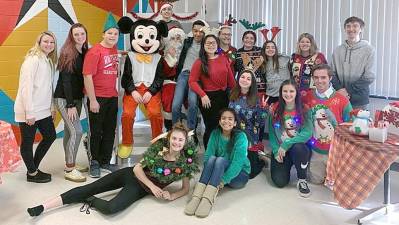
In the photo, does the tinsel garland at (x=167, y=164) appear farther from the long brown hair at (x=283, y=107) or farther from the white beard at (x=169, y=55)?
the white beard at (x=169, y=55)

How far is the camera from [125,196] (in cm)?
281

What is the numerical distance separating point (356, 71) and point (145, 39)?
176 centimetres

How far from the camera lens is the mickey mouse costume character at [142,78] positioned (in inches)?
143

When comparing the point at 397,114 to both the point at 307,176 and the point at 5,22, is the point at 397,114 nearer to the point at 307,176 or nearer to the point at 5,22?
the point at 307,176

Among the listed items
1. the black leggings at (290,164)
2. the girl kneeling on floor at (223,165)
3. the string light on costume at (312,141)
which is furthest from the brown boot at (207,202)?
the string light on costume at (312,141)

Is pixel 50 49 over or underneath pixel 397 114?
over

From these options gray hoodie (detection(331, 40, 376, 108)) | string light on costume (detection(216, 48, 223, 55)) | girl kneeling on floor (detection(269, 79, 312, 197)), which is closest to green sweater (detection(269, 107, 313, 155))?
girl kneeling on floor (detection(269, 79, 312, 197))

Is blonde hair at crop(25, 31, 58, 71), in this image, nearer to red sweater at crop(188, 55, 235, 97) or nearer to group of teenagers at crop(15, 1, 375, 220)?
group of teenagers at crop(15, 1, 375, 220)

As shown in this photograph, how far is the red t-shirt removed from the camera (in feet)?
10.9

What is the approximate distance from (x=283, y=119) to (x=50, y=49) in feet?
5.89

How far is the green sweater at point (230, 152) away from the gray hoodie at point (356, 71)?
44.7 inches

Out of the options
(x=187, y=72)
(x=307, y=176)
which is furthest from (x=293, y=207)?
(x=187, y=72)

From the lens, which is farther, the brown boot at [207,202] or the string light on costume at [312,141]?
the string light on costume at [312,141]

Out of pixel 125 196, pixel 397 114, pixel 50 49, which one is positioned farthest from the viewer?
pixel 50 49
